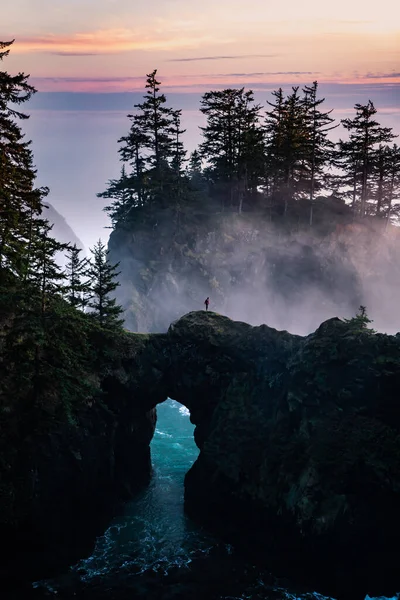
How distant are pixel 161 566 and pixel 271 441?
439 inches

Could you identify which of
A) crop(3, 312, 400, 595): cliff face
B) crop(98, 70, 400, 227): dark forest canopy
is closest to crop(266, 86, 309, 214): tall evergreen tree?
crop(98, 70, 400, 227): dark forest canopy

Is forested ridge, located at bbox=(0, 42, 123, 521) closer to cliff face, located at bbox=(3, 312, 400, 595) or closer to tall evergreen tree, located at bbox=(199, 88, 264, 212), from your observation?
cliff face, located at bbox=(3, 312, 400, 595)

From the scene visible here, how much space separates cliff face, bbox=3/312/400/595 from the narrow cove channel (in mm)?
1534

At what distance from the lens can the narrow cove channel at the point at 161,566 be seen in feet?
104

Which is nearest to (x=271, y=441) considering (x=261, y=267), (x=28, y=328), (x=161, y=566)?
(x=161, y=566)

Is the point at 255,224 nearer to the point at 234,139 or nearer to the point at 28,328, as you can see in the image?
the point at 234,139

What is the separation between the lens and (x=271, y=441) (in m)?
36.7

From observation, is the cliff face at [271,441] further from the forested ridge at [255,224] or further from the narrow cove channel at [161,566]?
the forested ridge at [255,224]

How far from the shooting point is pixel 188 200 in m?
73.9

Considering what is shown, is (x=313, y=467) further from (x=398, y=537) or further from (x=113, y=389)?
(x=113, y=389)

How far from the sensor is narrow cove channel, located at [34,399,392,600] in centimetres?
3167

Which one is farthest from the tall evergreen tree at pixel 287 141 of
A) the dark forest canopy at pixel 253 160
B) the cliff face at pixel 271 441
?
the cliff face at pixel 271 441

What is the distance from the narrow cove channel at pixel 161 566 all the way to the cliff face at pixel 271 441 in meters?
1.53

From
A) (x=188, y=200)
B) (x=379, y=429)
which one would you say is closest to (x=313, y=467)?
(x=379, y=429)
